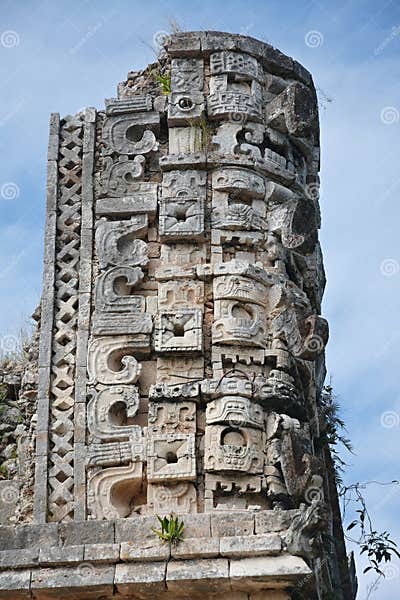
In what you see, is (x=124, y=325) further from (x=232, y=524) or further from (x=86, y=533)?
(x=232, y=524)

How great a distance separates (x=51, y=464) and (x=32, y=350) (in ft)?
4.21

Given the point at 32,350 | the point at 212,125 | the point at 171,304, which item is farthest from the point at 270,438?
the point at 212,125

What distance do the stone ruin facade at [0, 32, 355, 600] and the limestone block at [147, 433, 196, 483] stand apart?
13 mm

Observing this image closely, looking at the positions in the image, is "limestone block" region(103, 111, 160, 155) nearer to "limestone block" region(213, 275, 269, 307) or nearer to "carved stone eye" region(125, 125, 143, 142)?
"carved stone eye" region(125, 125, 143, 142)

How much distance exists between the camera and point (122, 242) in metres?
12.8

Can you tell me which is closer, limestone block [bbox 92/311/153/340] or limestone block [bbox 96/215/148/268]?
limestone block [bbox 92/311/153/340]

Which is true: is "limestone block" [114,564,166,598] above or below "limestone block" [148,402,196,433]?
below

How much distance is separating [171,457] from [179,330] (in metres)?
1.18

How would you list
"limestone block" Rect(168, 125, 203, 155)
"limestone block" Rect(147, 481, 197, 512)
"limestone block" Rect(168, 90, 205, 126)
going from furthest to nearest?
"limestone block" Rect(168, 90, 205, 126)
"limestone block" Rect(168, 125, 203, 155)
"limestone block" Rect(147, 481, 197, 512)

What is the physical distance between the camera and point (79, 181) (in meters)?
13.2

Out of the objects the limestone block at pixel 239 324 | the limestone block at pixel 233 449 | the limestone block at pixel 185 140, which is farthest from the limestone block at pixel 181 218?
the limestone block at pixel 233 449

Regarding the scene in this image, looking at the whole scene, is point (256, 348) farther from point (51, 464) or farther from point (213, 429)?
point (51, 464)

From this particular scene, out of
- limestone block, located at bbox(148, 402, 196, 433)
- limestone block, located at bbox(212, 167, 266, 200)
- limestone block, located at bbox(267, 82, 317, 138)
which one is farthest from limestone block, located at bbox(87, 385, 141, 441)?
limestone block, located at bbox(267, 82, 317, 138)

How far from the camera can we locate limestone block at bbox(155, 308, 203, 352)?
39.8 ft
